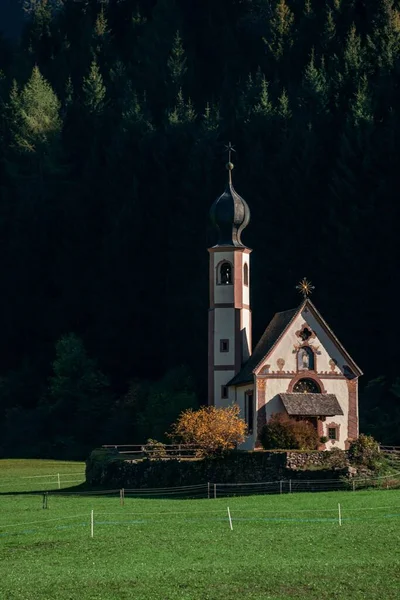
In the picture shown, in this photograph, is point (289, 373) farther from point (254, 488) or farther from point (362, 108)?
point (362, 108)

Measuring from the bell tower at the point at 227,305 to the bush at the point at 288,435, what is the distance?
5.10 meters

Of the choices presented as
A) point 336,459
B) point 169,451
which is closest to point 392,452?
point 336,459

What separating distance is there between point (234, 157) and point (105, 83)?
65.6ft

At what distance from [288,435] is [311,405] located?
2897mm

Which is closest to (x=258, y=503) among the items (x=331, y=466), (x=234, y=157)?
(x=331, y=466)

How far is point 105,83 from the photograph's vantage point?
117625 millimetres

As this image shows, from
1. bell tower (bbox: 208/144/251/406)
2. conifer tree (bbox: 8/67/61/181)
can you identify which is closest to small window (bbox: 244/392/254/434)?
bell tower (bbox: 208/144/251/406)

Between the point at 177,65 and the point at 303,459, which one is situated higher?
the point at 177,65

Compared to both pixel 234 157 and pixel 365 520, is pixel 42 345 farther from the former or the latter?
pixel 365 520

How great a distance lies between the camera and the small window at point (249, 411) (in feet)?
236

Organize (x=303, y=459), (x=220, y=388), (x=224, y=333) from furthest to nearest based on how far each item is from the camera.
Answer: (x=224, y=333) → (x=220, y=388) → (x=303, y=459)

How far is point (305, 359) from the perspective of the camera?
72.4 meters

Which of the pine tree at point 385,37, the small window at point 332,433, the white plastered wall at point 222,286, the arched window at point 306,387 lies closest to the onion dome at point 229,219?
the white plastered wall at point 222,286

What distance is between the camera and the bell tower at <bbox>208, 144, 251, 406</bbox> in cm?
7531
